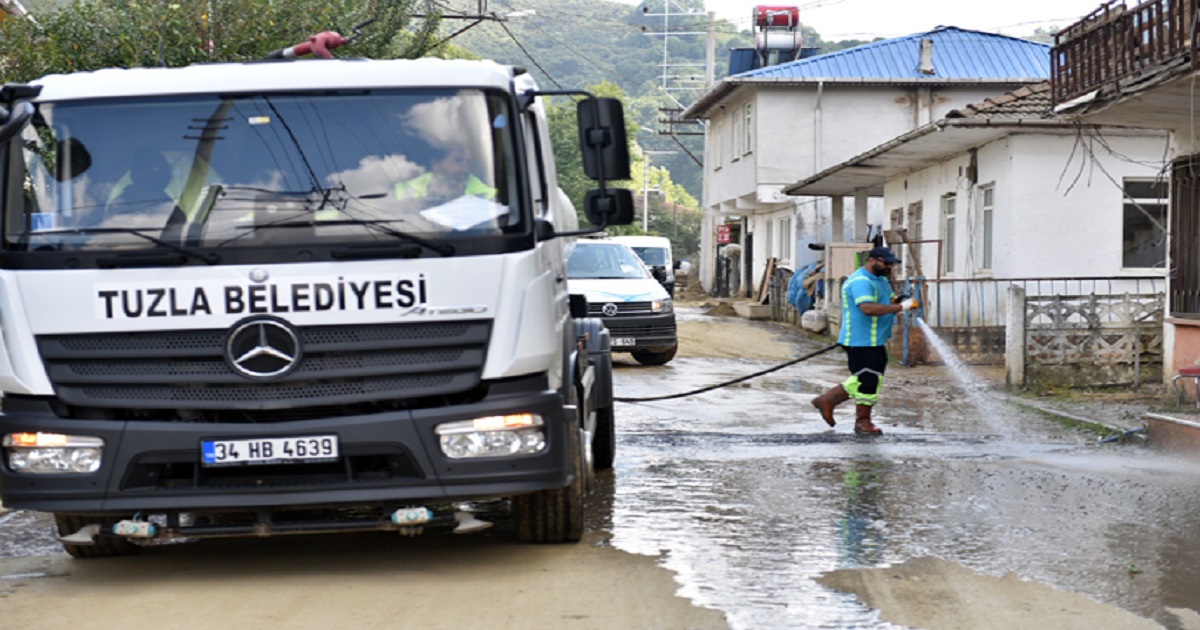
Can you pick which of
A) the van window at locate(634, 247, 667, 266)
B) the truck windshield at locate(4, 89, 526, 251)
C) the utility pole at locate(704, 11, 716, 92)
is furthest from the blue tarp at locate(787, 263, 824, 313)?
the truck windshield at locate(4, 89, 526, 251)

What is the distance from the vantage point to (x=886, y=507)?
8.44m

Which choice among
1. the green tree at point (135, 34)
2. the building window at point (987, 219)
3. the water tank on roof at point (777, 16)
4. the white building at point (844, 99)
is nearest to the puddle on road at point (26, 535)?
the green tree at point (135, 34)

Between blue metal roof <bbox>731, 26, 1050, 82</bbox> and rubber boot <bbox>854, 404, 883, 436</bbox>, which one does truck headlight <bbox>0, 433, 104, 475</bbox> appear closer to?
rubber boot <bbox>854, 404, 883, 436</bbox>

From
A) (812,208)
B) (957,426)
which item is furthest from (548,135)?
(812,208)

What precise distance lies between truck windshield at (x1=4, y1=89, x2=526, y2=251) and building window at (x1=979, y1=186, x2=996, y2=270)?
55.4ft

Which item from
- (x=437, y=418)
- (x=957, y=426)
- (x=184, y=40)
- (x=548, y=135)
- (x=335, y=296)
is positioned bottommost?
(x=957, y=426)

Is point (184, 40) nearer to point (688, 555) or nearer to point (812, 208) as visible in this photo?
point (688, 555)

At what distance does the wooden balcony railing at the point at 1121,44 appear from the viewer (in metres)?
12.5

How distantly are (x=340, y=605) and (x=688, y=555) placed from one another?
1772 millimetres

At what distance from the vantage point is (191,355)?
6.18m

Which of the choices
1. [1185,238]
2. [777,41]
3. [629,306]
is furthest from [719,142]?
[1185,238]

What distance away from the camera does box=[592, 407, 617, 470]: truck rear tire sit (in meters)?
9.74

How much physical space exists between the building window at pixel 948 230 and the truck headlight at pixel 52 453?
64.6ft

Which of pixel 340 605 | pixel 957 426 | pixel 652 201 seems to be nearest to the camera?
pixel 340 605
